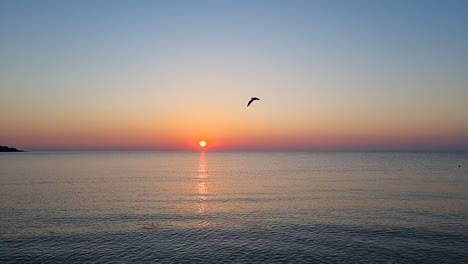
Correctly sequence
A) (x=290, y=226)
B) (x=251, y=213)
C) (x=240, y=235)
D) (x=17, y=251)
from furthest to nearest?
(x=251, y=213)
(x=290, y=226)
(x=240, y=235)
(x=17, y=251)

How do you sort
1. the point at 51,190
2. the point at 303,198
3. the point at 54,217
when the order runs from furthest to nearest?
the point at 51,190, the point at 303,198, the point at 54,217

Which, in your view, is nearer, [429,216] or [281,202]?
[429,216]

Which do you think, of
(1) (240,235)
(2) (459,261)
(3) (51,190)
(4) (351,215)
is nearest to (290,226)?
(1) (240,235)

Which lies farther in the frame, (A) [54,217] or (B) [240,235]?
(A) [54,217]

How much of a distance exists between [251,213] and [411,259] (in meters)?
26.1

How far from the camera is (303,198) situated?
71.4 metres

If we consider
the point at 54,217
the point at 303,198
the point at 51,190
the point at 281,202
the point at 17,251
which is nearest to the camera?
the point at 17,251

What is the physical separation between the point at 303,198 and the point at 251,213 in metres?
19.6

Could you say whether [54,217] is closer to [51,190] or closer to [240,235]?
[240,235]

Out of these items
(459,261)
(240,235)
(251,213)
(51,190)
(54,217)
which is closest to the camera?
(459,261)

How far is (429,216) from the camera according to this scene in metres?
52.5

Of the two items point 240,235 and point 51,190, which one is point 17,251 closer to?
point 240,235

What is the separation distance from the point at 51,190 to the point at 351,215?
66.5 metres

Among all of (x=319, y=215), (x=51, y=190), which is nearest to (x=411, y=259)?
(x=319, y=215)
